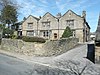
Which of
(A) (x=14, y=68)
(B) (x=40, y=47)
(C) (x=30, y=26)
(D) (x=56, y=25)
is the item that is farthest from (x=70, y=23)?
(A) (x=14, y=68)

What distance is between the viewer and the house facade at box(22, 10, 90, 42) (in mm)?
38125

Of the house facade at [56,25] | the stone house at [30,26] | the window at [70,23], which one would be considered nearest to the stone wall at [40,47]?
the house facade at [56,25]

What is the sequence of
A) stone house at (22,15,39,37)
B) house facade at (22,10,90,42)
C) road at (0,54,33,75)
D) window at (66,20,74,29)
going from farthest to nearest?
stone house at (22,15,39,37), window at (66,20,74,29), house facade at (22,10,90,42), road at (0,54,33,75)

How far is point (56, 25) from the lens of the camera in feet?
135

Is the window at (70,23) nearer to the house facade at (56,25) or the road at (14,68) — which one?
the house facade at (56,25)

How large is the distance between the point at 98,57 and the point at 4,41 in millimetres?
17149

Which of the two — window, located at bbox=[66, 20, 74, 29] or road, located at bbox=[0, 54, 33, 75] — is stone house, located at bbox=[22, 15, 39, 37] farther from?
road, located at bbox=[0, 54, 33, 75]

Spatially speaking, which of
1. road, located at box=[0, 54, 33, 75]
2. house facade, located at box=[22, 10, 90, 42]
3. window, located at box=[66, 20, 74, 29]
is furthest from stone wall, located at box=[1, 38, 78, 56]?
window, located at box=[66, 20, 74, 29]

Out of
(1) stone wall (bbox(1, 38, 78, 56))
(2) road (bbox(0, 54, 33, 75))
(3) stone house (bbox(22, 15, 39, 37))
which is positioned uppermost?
(3) stone house (bbox(22, 15, 39, 37))

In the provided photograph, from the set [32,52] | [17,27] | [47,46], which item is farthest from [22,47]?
[17,27]

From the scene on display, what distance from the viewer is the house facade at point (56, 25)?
38.1m

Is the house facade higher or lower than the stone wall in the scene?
higher

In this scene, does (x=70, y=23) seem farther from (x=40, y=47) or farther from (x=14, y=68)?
(x=14, y=68)

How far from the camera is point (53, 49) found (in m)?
21.0
